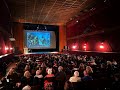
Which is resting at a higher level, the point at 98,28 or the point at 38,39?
the point at 98,28

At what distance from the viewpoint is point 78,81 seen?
7.41 metres

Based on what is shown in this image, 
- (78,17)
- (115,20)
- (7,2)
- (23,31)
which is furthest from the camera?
(23,31)

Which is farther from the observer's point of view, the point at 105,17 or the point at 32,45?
the point at 32,45

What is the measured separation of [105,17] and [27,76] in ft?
37.6

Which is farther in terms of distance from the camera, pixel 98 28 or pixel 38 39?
pixel 38 39

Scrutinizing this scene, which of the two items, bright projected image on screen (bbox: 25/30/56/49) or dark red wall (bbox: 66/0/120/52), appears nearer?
dark red wall (bbox: 66/0/120/52)

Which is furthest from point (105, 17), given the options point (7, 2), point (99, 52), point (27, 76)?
point (27, 76)

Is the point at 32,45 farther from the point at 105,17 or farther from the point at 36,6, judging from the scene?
the point at 105,17

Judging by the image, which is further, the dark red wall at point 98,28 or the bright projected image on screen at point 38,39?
the bright projected image on screen at point 38,39

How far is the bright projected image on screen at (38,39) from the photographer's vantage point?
1158 inches

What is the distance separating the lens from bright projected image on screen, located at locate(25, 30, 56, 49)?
2941 cm

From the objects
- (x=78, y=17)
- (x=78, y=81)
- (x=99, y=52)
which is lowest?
(x=78, y=81)

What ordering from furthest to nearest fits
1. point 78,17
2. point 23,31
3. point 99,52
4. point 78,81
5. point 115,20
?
point 23,31
point 78,17
point 99,52
point 115,20
point 78,81

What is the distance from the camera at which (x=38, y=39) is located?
30047 millimetres
